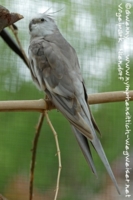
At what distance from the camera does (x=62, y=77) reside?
787 millimetres

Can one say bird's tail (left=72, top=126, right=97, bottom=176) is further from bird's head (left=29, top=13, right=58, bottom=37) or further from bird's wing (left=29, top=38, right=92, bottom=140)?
bird's head (left=29, top=13, right=58, bottom=37)

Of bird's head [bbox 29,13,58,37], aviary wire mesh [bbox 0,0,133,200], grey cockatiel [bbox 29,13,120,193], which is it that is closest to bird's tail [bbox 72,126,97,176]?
grey cockatiel [bbox 29,13,120,193]

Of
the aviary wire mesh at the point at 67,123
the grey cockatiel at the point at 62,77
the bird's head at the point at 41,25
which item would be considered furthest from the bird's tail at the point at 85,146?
the bird's head at the point at 41,25

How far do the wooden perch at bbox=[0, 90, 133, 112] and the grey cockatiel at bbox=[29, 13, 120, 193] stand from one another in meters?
0.02

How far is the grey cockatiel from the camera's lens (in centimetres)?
71

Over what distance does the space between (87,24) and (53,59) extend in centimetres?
15

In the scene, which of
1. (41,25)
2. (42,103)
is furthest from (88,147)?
(41,25)

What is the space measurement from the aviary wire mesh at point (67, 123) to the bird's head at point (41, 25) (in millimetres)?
26

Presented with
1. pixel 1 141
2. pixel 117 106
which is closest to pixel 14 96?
pixel 1 141

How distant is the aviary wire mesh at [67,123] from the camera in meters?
0.85

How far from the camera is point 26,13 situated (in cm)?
91

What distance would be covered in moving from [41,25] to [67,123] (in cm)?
20

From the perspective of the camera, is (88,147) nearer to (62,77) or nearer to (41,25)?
(62,77)

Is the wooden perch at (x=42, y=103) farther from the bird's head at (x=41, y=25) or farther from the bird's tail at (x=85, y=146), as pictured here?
the bird's head at (x=41, y=25)
